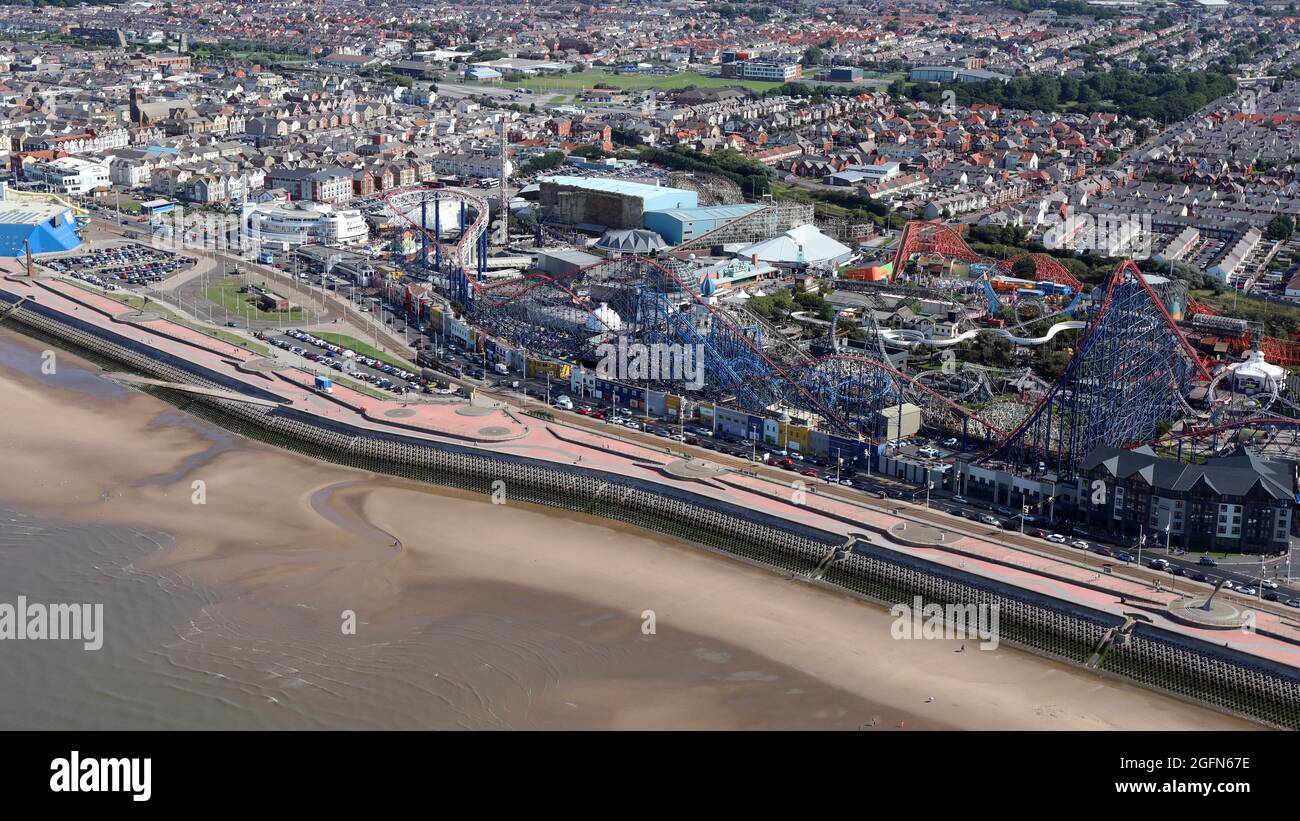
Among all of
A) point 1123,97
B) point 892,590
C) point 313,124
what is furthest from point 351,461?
point 1123,97

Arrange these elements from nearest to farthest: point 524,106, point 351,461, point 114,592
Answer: point 114,592, point 351,461, point 524,106

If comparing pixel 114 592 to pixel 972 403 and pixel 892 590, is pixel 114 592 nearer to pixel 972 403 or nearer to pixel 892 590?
pixel 892 590

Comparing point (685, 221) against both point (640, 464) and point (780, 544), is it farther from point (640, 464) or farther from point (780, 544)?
point (780, 544)

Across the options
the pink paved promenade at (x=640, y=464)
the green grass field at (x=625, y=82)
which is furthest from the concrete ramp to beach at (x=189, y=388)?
the green grass field at (x=625, y=82)

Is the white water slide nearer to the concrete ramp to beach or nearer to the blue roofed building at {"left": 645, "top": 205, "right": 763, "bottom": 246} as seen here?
the blue roofed building at {"left": 645, "top": 205, "right": 763, "bottom": 246}

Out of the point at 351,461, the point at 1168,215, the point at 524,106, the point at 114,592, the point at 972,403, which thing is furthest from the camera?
the point at 524,106

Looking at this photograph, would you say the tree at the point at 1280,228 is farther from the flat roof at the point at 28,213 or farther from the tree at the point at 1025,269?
the flat roof at the point at 28,213
